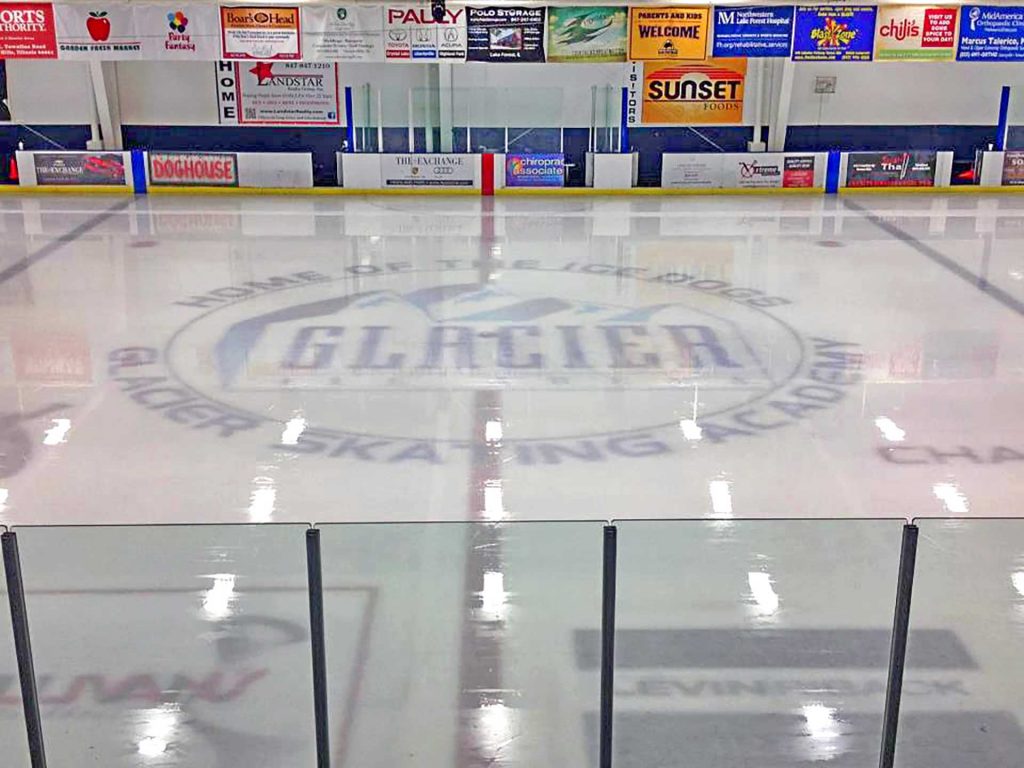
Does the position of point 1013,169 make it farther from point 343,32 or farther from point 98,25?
point 98,25

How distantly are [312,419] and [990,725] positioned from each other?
548cm

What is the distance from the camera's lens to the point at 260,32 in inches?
734

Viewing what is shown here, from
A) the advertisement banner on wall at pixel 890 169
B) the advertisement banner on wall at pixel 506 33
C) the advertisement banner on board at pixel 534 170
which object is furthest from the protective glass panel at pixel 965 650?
the advertisement banner on wall at pixel 890 169

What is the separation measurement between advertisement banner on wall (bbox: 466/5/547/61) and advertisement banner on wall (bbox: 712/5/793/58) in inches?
114

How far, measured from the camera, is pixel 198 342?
33.7 feet

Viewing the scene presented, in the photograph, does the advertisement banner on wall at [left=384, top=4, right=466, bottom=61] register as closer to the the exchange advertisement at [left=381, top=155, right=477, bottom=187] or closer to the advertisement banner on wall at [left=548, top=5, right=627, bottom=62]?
the advertisement banner on wall at [left=548, top=5, right=627, bottom=62]

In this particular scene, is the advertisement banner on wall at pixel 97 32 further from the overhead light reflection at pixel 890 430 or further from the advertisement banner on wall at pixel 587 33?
the overhead light reflection at pixel 890 430

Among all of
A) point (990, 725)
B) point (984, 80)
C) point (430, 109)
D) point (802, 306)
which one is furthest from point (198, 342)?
point (984, 80)

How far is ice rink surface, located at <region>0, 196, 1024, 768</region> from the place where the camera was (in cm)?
344

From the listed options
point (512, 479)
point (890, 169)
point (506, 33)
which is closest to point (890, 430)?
point (512, 479)

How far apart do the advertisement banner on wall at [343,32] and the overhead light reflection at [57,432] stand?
39.5 feet

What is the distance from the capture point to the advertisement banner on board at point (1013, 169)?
20.9 metres

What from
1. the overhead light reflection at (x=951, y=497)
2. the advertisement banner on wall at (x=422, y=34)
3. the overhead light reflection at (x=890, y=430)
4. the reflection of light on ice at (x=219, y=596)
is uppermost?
the advertisement banner on wall at (x=422, y=34)

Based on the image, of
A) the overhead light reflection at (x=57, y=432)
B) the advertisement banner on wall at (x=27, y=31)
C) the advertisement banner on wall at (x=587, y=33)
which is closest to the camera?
the overhead light reflection at (x=57, y=432)
